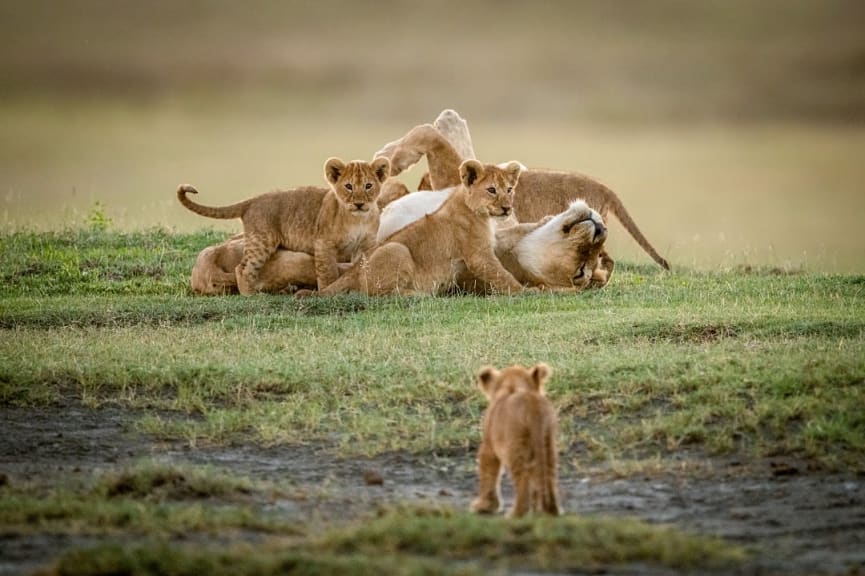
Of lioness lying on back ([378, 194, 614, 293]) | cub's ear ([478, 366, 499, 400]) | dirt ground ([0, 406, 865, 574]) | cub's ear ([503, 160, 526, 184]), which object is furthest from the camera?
lioness lying on back ([378, 194, 614, 293])

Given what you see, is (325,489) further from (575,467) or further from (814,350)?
(814,350)

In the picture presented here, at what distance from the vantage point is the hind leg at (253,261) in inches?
459

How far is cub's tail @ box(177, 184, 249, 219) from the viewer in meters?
11.8

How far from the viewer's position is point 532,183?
13164mm

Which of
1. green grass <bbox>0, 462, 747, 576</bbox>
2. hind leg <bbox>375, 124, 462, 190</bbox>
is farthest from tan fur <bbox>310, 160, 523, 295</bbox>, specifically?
green grass <bbox>0, 462, 747, 576</bbox>

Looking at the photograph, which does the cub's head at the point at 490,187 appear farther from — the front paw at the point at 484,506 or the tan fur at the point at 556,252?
the front paw at the point at 484,506

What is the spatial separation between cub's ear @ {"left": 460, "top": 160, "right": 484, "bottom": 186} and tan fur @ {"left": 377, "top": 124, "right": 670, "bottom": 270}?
117 cm

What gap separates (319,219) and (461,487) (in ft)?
17.3

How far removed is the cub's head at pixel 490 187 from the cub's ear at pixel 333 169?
3.02 feet

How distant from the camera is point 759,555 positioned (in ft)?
16.9

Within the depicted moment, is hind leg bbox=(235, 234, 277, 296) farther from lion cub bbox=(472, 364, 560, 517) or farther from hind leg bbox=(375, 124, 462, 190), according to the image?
lion cub bbox=(472, 364, 560, 517)

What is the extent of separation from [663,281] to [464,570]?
832 centimetres

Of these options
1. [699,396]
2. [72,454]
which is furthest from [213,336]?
[699,396]

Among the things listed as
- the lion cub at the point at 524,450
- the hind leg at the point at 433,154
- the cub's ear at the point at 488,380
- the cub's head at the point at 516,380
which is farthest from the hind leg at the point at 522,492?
the hind leg at the point at 433,154
